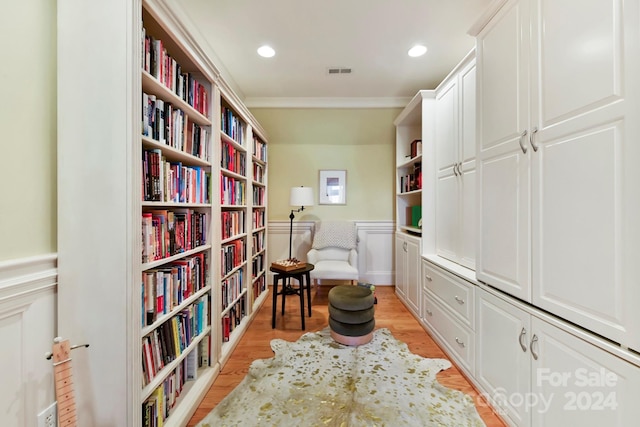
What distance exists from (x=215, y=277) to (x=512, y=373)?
5.89ft

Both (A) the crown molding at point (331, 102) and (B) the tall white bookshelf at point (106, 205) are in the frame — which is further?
(A) the crown molding at point (331, 102)

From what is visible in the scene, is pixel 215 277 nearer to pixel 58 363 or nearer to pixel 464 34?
pixel 58 363

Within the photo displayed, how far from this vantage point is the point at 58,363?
0.91 metres

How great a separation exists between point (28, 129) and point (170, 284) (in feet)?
2.69

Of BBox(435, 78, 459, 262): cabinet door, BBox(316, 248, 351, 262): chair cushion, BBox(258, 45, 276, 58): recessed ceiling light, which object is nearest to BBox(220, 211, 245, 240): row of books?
BBox(316, 248, 351, 262): chair cushion

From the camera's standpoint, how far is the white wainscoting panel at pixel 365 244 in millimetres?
3645

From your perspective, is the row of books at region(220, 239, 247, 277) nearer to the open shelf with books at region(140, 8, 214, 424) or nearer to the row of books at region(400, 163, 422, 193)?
the open shelf with books at region(140, 8, 214, 424)

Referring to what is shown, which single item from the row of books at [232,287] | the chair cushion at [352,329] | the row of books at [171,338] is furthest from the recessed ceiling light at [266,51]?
the chair cushion at [352,329]

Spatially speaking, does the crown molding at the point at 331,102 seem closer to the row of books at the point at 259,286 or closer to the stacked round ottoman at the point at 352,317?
the row of books at the point at 259,286

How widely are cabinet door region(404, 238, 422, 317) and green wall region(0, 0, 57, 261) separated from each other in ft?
8.62

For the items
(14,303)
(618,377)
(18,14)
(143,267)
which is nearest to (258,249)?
(143,267)

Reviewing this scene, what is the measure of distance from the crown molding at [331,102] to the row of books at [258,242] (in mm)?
1731

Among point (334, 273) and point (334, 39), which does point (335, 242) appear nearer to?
point (334, 273)

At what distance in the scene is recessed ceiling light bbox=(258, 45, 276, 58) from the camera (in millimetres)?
2264
